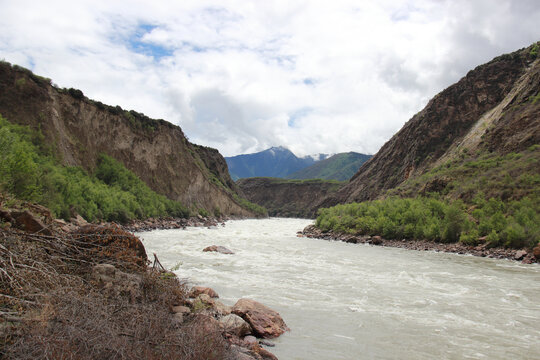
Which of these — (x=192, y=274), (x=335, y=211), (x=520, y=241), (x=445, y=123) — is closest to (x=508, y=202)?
(x=520, y=241)

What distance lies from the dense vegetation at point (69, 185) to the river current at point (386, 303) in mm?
8348

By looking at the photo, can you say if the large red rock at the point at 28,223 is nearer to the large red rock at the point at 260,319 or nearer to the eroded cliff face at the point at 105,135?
the large red rock at the point at 260,319

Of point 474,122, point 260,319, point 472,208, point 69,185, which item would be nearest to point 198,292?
point 260,319

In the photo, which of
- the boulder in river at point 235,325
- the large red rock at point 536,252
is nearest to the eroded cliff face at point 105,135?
the boulder in river at point 235,325

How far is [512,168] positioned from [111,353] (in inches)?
1429

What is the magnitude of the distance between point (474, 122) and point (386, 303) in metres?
53.9

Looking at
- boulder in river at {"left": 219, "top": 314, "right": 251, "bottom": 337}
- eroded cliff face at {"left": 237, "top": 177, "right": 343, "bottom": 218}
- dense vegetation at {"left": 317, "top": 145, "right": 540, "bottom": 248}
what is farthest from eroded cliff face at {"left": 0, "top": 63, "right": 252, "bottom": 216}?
eroded cliff face at {"left": 237, "top": 177, "right": 343, "bottom": 218}

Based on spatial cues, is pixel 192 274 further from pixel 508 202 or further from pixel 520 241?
pixel 508 202

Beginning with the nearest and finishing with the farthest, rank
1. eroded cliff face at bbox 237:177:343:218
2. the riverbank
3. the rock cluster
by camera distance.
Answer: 1. the riverbank
2. the rock cluster
3. eroded cliff face at bbox 237:177:343:218

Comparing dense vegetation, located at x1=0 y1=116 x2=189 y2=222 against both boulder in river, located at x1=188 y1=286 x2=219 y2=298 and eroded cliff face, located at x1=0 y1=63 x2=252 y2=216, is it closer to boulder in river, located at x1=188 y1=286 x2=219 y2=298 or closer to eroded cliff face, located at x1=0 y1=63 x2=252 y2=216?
eroded cliff face, located at x1=0 y1=63 x2=252 y2=216

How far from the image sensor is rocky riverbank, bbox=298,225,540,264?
820 inches

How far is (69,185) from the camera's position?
27.8 metres

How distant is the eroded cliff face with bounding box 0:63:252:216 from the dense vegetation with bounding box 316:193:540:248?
103ft

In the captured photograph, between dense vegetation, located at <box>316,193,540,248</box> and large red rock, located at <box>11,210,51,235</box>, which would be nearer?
large red rock, located at <box>11,210,51,235</box>
